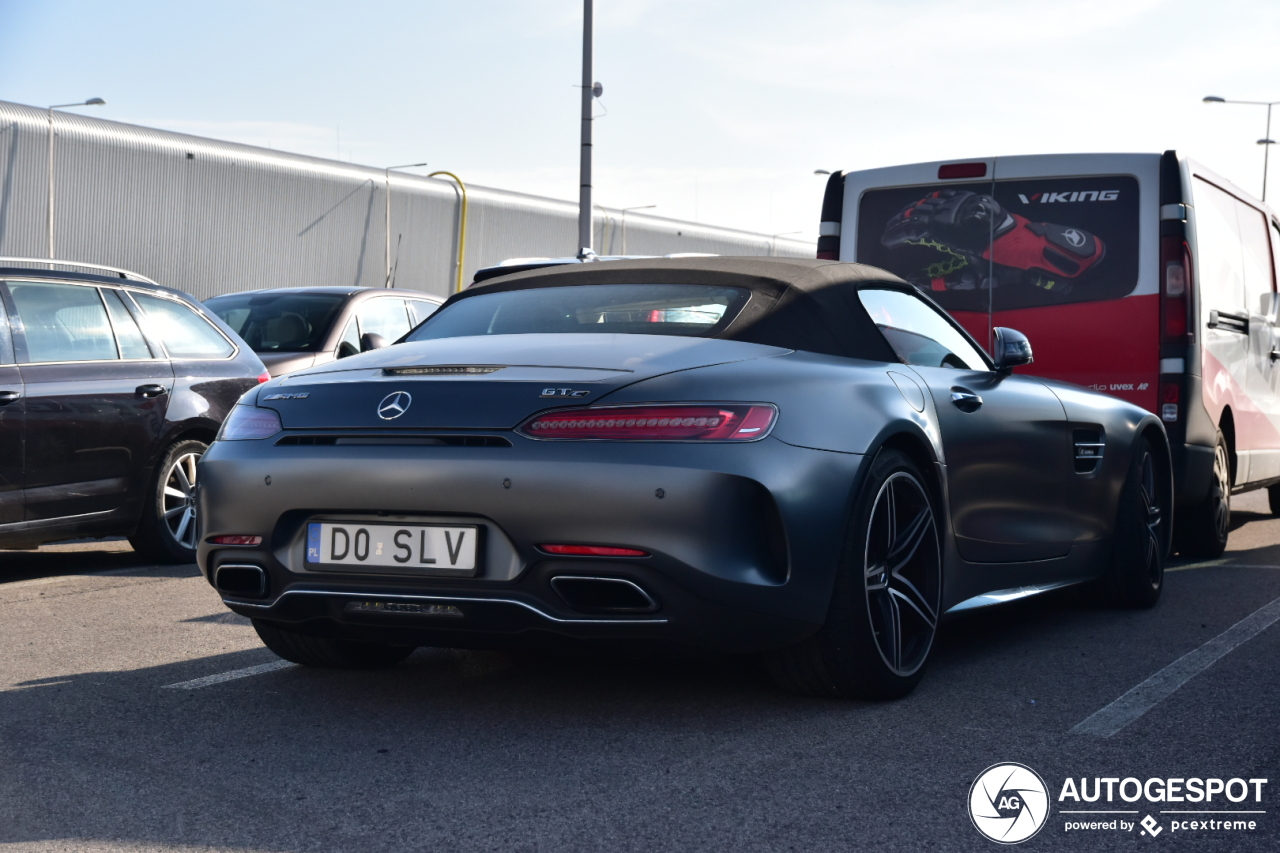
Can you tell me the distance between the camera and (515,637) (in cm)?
383

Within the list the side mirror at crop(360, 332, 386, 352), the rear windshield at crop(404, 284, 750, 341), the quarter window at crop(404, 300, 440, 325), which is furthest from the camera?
the quarter window at crop(404, 300, 440, 325)

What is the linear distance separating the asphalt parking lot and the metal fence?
78.6 feet

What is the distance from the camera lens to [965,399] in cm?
494

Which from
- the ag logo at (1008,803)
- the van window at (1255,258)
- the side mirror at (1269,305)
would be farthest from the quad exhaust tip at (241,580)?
the side mirror at (1269,305)

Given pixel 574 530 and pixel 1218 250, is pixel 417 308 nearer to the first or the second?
pixel 1218 250

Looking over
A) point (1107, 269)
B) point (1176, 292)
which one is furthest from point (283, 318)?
point (1176, 292)

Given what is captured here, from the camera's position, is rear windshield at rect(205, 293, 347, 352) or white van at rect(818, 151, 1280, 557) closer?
white van at rect(818, 151, 1280, 557)

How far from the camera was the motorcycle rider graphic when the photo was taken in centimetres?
820

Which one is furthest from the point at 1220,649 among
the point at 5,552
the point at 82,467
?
the point at 5,552

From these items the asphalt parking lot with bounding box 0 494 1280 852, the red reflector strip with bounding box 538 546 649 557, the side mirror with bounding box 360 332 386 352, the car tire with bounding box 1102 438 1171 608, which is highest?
the side mirror with bounding box 360 332 386 352

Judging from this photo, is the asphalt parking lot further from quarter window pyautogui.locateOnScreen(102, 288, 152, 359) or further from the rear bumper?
quarter window pyautogui.locateOnScreen(102, 288, 152, 359)

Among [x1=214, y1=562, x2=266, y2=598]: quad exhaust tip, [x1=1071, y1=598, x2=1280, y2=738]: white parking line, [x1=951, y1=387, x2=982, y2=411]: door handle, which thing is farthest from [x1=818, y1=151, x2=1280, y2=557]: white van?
[x1=214, y1=562, x2=266, y2=598]: quad exhaust tip

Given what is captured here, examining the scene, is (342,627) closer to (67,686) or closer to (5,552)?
(67,686)

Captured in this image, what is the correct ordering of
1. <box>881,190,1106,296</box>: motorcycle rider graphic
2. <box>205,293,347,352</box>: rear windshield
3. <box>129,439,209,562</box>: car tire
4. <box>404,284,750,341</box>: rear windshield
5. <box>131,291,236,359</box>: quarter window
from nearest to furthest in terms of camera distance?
<box>404,284,750,341</box>: rear windshield → <box>129,439,209,562</box>: car tire → <box>131,291,236,359</box>: quarter window → <box>881,190,1106,296</box>: motorcycle rider graphic → <box>205,293,347,352</box>: rear windshield
